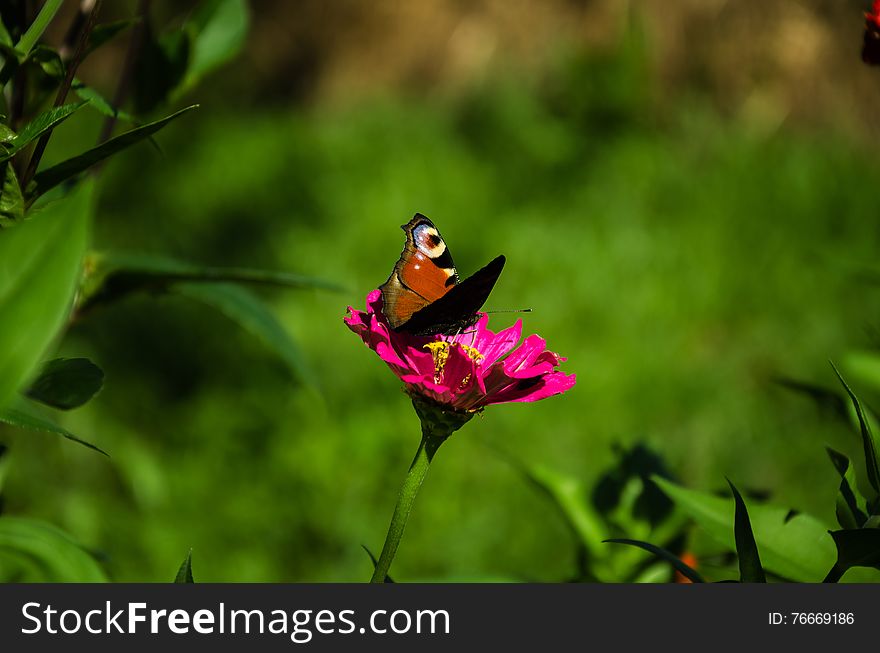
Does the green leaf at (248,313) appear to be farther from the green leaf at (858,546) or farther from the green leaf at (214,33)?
the green leaf at (858,546)

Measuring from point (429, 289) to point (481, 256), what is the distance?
1507mm

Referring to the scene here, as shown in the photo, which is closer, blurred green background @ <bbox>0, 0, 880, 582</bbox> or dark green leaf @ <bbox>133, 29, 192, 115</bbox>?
dark green leaf @ <bbox>133, 29, 192, 115</bbox>

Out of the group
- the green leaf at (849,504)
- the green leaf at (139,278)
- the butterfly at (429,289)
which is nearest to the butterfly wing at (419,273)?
the butterfly at (429,289)

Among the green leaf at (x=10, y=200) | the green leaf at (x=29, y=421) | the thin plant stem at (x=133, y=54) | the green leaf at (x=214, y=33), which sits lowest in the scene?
the green leaf at (x=29, y=421)

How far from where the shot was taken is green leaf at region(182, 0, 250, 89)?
0.76 m

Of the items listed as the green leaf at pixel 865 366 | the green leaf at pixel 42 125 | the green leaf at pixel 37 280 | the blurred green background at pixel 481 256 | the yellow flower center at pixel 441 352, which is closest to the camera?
the green leaf at pixel 37 280

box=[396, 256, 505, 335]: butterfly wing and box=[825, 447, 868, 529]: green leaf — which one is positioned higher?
box=[396, 256, 505, 335]: butterfly wing

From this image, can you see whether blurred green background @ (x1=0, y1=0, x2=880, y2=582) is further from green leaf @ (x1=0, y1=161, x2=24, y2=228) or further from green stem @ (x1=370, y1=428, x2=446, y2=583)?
green leaf @ (x1=0, y1=161, x2=24, y2=228)

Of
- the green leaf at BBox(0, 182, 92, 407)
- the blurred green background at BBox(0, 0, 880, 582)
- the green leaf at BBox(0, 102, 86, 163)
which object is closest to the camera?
the green leaf at BBox(0, 182, 92, 407)

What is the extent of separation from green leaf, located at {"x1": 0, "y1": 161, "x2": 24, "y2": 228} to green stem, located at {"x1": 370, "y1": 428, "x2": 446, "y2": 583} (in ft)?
0.74

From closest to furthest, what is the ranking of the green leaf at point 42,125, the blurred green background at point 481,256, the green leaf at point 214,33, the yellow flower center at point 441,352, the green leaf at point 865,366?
the green leaf at point 42,125 < the yellow flower center at point 441,352 < the green leaf at point 865,366 < the green leaf at point 214,33 < the blurred green background at point 481,256

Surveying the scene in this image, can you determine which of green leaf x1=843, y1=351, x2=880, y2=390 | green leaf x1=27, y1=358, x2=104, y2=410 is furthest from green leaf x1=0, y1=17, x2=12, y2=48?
green leaf x1=843, y1=351, x2=880, y2=390

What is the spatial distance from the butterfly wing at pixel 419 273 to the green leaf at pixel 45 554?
259 millimetres

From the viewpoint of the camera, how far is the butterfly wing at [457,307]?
0.51 m
